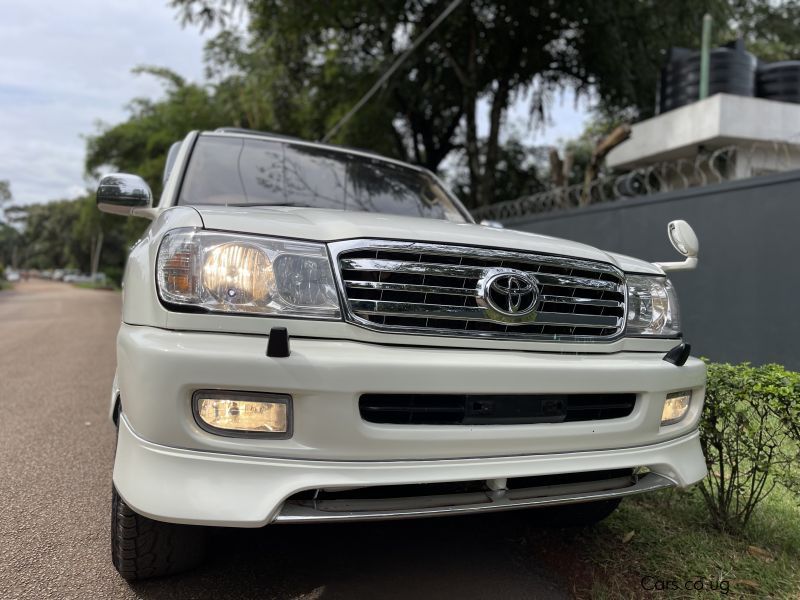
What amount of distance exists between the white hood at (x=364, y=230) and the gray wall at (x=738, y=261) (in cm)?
325

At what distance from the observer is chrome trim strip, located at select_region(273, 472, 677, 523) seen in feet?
5.62

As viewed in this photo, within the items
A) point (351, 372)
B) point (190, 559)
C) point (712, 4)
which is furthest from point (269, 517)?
point (712, 4)

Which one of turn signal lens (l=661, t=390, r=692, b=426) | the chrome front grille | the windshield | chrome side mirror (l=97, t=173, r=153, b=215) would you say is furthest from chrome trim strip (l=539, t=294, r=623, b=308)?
chrome side mirror (l=97, t=173, r=153, b=215)

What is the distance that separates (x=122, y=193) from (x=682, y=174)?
5.29m

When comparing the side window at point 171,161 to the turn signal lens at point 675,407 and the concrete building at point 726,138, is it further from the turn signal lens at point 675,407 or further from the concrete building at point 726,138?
the concrete building at point 726,138

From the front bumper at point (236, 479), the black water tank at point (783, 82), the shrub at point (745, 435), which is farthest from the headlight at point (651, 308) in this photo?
the black water tank at point (783, 82)

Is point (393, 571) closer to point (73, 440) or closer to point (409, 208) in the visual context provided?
point (409, 208)

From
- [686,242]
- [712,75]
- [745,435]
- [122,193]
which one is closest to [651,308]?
[686,242]

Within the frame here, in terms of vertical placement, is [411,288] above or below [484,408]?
above

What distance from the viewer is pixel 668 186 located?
7.00m

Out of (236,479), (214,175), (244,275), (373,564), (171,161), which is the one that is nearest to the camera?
(236,479)

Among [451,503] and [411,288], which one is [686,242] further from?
[451,503]

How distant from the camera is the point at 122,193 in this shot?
8.91 feet

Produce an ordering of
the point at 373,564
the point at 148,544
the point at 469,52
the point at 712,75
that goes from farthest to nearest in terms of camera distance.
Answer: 1. the point at 469,52
2. the point at 712,75
3. the point at 373,564
4. the point at 148,544
